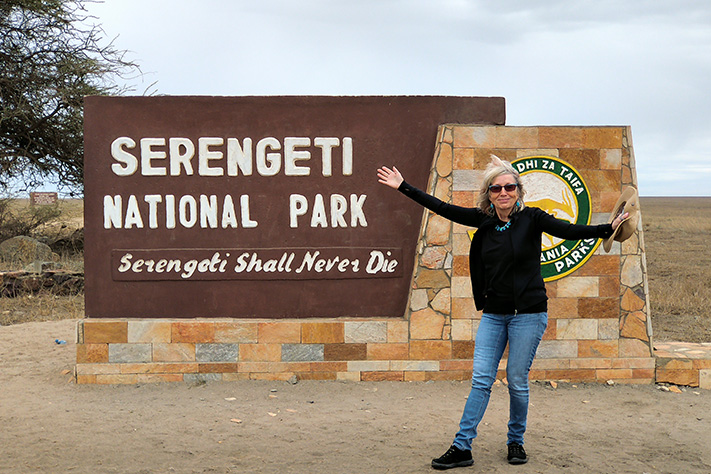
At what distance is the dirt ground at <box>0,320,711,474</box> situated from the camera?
5027 millimetres

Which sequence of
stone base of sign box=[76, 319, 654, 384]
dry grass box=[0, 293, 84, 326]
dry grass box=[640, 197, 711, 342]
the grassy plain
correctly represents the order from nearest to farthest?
stone base of sign box=[76, 319, 654, 384], dry grass box=[640, 197, 711, 342], the grassy plain, dry grass box=[0, 293, 84, 326]

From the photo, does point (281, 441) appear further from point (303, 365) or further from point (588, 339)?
point (588, 339)

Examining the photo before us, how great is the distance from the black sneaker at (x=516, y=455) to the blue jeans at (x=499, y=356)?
1.19 ft

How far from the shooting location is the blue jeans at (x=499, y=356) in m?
4.55

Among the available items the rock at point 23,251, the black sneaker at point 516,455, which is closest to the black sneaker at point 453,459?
the black sneaker at point 516,455

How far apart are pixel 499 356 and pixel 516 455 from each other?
2.60 ft

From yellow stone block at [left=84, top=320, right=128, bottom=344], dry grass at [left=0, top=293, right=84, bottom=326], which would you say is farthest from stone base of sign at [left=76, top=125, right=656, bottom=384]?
dry grass at [left=0, top=293, right=84, bottom=326]

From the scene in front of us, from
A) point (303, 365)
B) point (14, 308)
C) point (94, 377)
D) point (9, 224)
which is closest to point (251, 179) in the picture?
point (303, 365)

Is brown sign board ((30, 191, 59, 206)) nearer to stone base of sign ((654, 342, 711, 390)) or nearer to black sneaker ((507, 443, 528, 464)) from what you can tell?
stone base of sign ((654, 342, 711, 390))

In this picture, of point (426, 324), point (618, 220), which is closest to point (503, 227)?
point (618, 220)

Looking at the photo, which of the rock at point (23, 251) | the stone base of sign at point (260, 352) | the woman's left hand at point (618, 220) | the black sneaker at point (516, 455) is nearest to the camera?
the woman's left hand at point (618, 220)

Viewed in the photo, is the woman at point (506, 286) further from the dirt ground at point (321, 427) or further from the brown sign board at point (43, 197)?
the brown sign board at point (43, 197)

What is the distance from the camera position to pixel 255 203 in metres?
7.09

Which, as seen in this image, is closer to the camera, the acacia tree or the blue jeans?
the blue jeans
